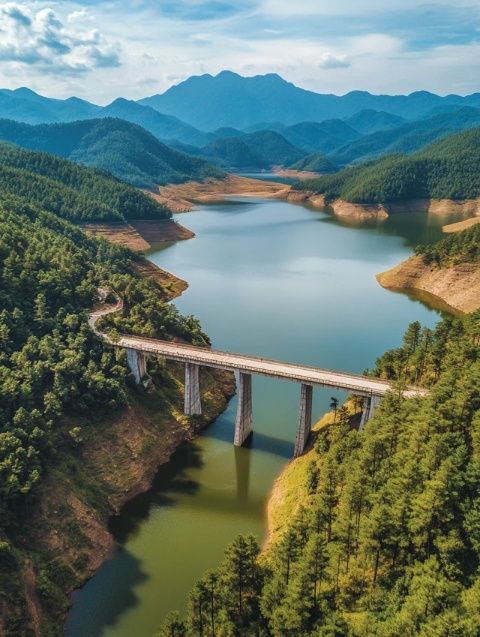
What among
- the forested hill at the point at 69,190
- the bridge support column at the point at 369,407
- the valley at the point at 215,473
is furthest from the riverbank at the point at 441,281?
the forested hill at the point at 69,190

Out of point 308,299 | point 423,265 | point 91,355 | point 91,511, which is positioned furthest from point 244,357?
point 423,265

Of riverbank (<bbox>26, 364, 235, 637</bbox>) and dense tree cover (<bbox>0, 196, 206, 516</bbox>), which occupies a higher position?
dense tree cover (<bbox>0, 196, 206, 516</bbox>)

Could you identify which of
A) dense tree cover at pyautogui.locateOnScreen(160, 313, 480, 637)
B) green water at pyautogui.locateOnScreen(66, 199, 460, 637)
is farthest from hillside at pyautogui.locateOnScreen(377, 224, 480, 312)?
dense tree cover at pyautogui.locateOnScreen(160, 313, 480, 637)

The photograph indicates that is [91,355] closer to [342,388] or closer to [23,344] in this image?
[23,344]

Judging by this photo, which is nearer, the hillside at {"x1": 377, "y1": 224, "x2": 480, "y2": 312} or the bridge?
the bridge

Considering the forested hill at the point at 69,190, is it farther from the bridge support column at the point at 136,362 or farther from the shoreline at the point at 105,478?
the shoreline at the point at 105,478

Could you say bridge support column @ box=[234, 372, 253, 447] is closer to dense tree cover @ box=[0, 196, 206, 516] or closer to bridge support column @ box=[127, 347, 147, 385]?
dense tree cover @ box=[0, 196, 206, 516]
